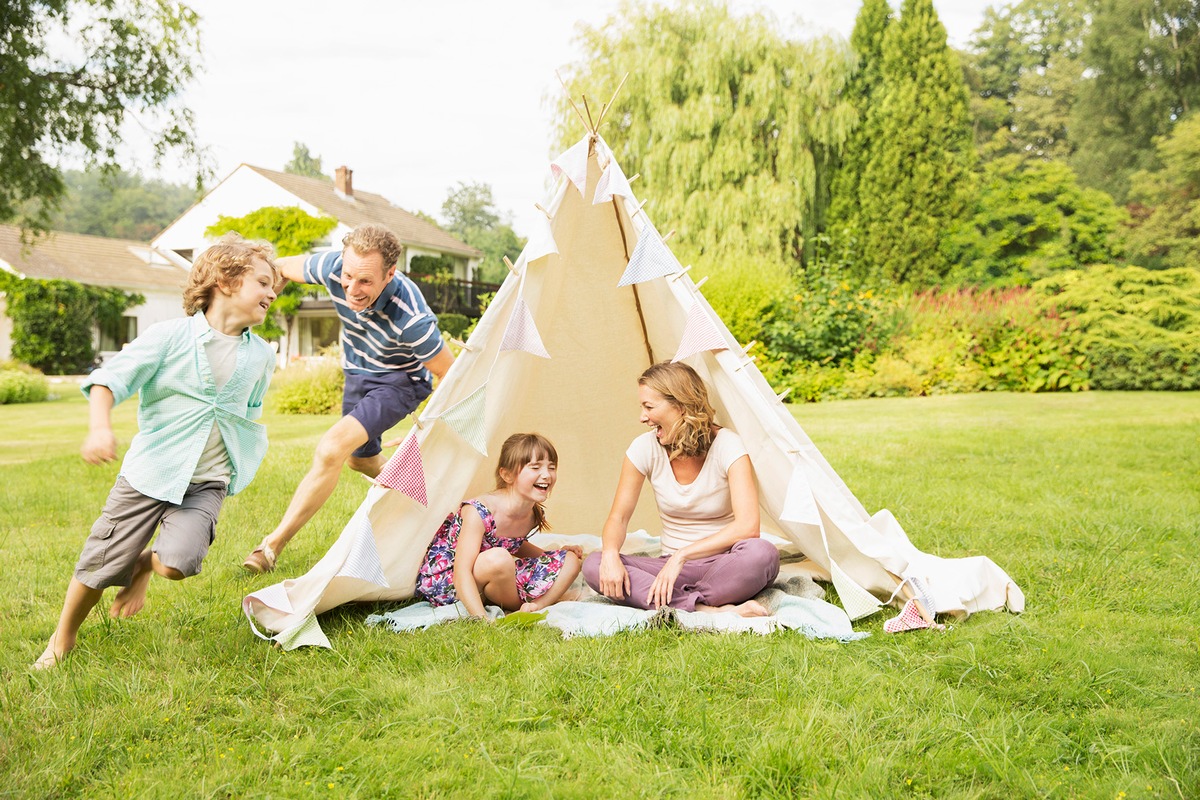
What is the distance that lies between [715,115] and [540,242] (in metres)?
14.3

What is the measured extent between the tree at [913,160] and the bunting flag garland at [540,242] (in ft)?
53.3

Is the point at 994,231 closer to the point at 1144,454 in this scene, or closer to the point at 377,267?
the point at 1144,454

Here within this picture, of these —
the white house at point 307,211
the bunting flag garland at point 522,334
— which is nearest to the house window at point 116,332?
the white house at point 307,211

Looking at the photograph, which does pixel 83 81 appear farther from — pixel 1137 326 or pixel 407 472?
pixel 1137 326

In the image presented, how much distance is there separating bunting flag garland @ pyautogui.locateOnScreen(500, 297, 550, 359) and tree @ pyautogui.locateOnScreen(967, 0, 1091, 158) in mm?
28883

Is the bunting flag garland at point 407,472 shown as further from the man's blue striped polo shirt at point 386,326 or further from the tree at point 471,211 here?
the tree at point 471,211

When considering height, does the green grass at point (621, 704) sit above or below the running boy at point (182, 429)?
below

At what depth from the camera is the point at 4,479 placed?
271 inches

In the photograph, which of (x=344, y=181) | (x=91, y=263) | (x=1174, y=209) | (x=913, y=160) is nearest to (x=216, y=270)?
(x=913, y=160)

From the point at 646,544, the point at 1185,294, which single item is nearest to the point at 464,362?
the point at 646,544

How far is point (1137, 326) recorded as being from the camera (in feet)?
39.2

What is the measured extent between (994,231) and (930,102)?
4137mm

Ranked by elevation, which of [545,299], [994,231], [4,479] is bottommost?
[4,479]

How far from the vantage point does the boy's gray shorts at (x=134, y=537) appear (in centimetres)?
275
